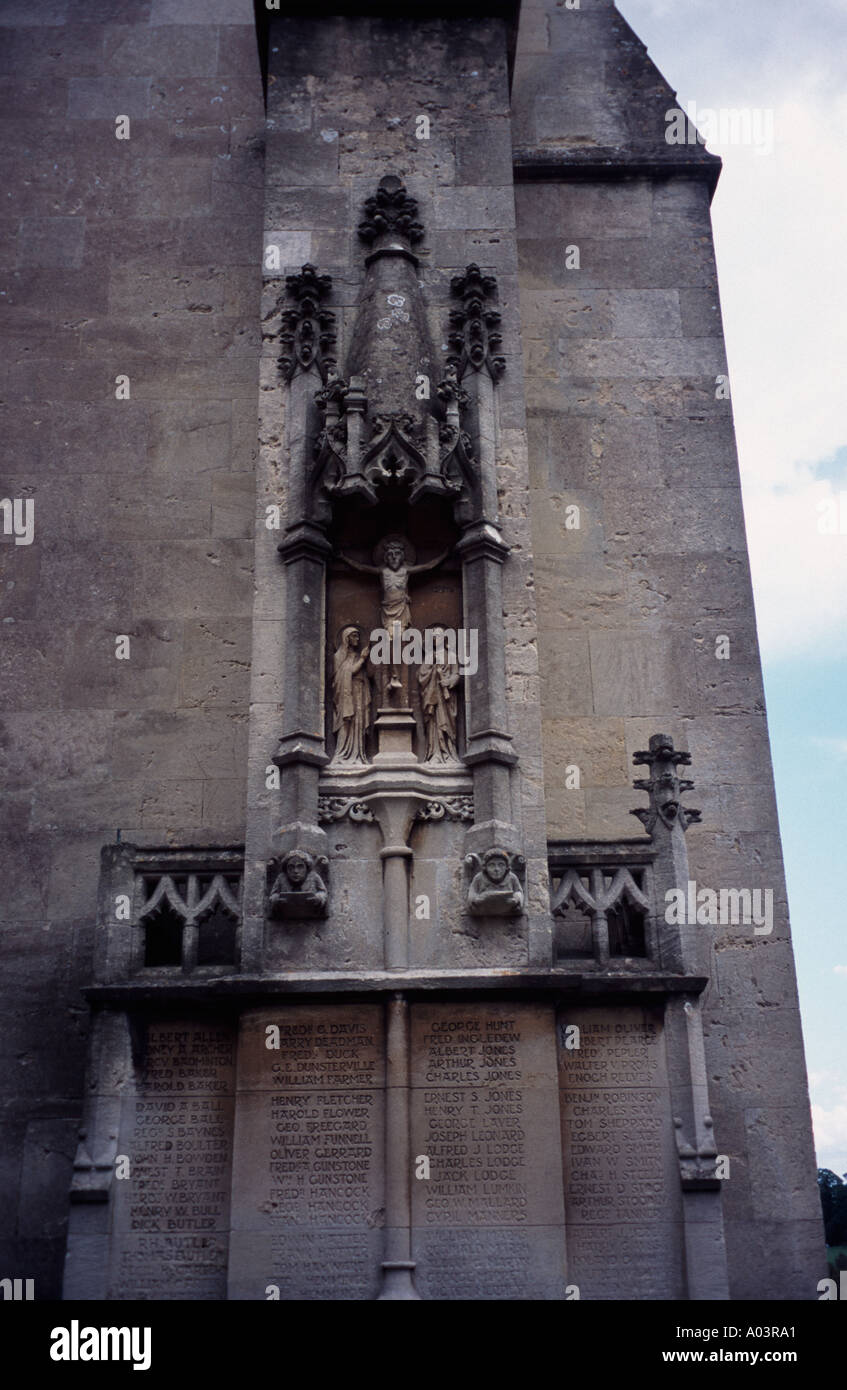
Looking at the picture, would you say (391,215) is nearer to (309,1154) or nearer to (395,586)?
(395,586)

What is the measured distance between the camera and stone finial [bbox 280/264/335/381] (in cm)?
951

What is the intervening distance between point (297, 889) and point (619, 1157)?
239cm

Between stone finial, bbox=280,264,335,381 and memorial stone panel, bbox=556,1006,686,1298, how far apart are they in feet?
15.5

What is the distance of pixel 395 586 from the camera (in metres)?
9.05

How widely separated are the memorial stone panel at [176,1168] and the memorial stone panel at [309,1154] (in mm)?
219

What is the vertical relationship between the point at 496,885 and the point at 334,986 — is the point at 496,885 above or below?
above

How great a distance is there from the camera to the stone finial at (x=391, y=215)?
9.92 meters

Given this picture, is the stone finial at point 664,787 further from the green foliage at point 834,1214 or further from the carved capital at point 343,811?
the green foliage at point 834,1214

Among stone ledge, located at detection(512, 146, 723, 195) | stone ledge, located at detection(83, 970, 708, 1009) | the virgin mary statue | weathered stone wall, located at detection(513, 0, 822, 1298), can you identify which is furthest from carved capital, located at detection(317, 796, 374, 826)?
stone ledge, located at detection(512, 146, 723, 195)

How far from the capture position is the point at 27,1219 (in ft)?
29.1

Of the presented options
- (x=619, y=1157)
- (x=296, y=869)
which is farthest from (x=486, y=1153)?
(x=296, y=869)

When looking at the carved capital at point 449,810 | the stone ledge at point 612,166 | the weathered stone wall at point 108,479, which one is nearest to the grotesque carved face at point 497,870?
the carved capital at point 449,810

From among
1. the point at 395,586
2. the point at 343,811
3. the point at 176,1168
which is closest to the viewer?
the point at 176,1168
